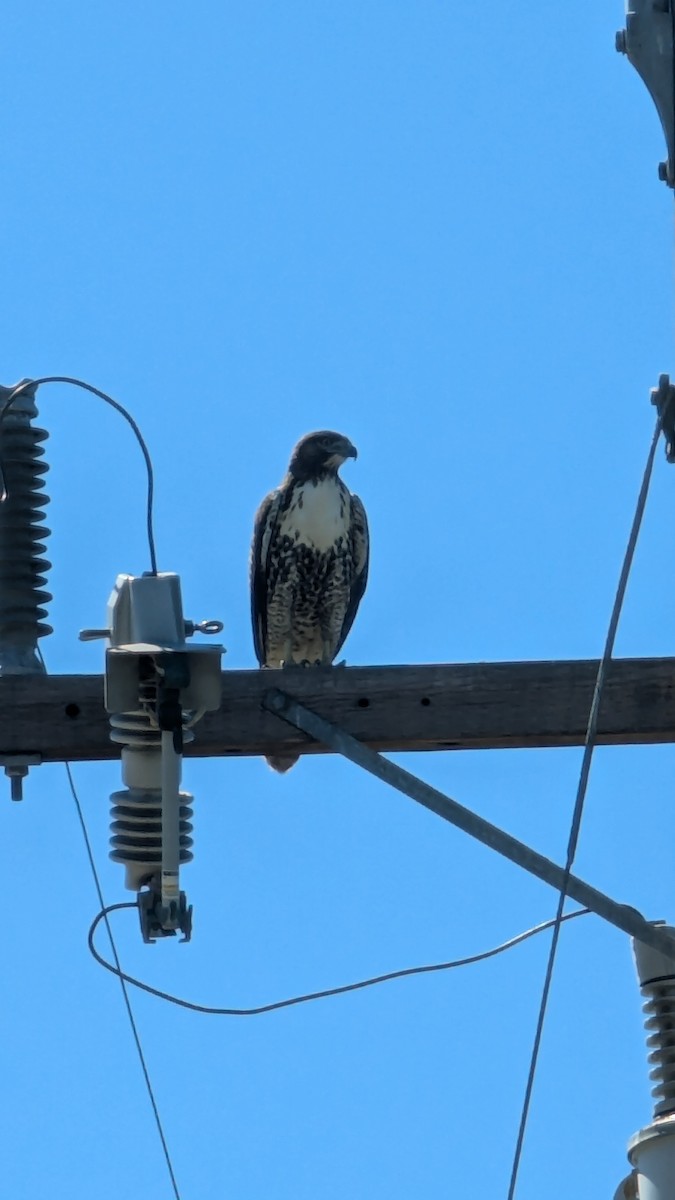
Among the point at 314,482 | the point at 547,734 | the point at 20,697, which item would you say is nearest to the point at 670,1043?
the point at 547,734

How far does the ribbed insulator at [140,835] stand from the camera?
5656mm

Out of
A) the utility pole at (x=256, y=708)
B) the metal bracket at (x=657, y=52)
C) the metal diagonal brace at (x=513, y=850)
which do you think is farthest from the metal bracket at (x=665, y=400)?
the metal diagonal brace at (x=513, y=850)

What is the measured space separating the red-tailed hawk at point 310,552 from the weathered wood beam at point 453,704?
13.1ft

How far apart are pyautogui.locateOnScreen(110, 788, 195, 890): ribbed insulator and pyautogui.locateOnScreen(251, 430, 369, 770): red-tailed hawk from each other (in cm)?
439

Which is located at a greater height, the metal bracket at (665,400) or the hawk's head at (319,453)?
the hawk's head at (319,453)

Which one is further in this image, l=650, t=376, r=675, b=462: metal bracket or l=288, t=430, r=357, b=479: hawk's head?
l=288, t=430, r=357, b=479: hawk's head

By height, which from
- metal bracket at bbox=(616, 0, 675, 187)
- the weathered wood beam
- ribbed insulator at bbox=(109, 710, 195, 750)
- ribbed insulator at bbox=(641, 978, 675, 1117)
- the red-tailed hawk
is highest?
the red-tailed hawk

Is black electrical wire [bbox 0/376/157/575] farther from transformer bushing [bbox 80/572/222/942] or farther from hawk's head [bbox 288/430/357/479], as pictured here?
hawk's head [bbox 288/430/357/479]

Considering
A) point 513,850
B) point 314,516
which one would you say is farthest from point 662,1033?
point 314,516

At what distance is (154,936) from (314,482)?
4.88m

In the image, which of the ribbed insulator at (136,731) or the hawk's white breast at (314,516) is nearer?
the ribbed insulator at (136,731)

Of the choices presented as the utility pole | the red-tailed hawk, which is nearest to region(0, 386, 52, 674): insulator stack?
the utility pole

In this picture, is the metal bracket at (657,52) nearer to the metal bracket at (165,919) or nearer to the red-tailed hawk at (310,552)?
the metal bracket at (165,919)

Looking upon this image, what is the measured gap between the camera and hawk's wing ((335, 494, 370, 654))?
10.5m
